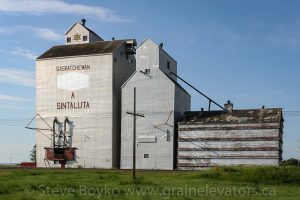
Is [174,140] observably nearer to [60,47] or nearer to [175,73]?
[175,73]

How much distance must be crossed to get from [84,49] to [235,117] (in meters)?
22.0

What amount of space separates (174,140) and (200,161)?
4.03 meters

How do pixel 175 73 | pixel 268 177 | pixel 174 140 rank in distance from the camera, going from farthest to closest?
pixel 175 73 → pixel 174 140 → pixel 268 177

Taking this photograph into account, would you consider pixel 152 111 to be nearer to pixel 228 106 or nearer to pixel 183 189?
pixel 228 106

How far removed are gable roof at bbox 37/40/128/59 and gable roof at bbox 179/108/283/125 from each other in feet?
44.3

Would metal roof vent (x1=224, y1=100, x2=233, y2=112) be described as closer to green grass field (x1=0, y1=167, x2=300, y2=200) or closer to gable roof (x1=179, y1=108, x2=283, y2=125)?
gable roof (x1=179, y1=108, x2=283, y2=125)

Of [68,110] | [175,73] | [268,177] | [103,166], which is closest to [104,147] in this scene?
[103,166]

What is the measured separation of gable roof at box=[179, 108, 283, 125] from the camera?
5004cm

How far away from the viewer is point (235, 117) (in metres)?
51.8

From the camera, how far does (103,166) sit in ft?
184

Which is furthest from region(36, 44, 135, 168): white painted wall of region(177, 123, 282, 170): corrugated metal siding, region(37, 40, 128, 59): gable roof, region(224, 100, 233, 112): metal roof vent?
region(224, 100, 233, 112): metal roof vent

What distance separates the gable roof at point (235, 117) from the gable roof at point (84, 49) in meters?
13.5

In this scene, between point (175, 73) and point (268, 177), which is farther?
point (175, 73)

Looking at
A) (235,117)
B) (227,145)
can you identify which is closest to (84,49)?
(235,117)
